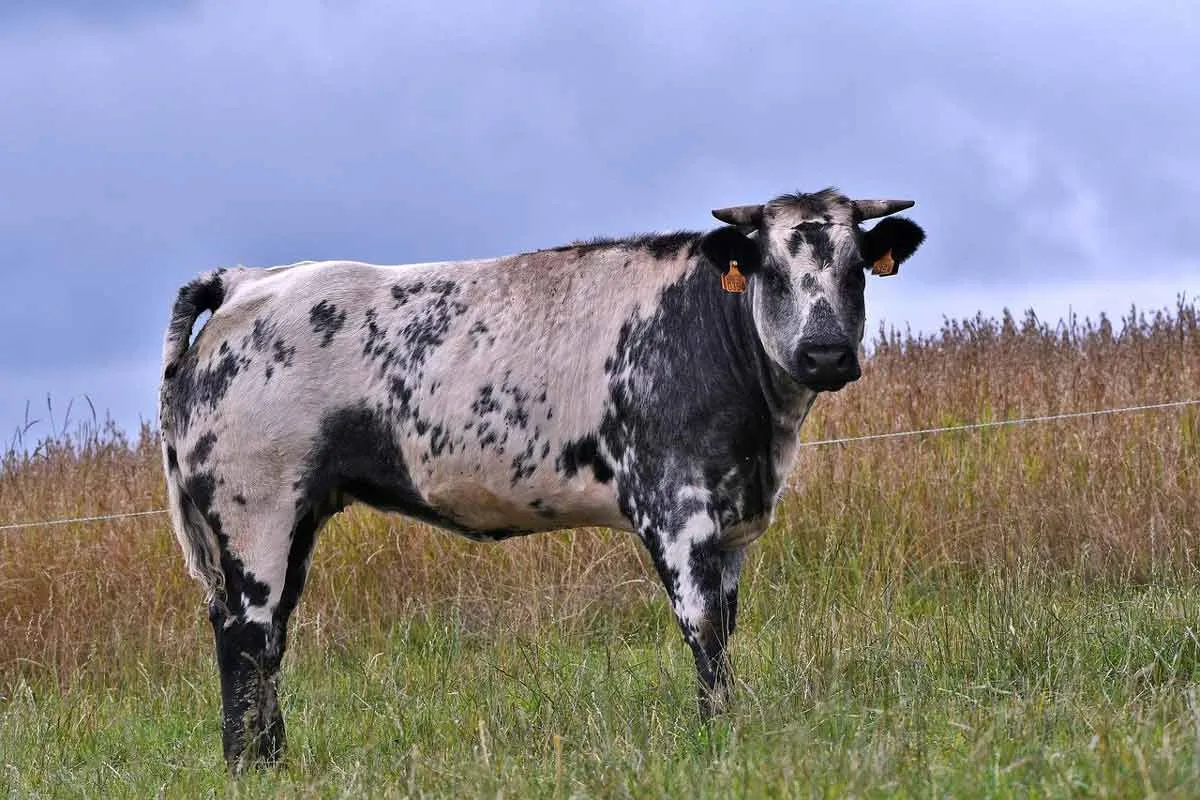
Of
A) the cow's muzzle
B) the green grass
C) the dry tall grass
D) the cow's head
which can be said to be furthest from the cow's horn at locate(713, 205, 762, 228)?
the dry tall grass

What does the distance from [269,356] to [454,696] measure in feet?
5.73

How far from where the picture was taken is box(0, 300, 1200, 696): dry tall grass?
9.08 m

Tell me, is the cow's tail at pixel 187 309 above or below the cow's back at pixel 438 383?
above

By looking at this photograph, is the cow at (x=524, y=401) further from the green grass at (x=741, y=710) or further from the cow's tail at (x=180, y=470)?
the green grass at (x=741, y=710)

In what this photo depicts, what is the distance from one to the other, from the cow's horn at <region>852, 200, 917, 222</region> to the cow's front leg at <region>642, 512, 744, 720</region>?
4.79ft

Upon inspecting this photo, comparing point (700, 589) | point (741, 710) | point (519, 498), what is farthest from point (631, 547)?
point (741, 710)

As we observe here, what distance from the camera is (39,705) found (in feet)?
28.8

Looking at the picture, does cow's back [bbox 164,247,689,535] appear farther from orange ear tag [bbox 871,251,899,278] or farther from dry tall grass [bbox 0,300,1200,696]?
dry tall grass [bbox 0,300,1200,696]

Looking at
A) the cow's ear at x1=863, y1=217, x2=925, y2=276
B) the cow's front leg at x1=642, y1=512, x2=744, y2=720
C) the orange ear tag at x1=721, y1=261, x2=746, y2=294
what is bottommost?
the cow's front leg at x1=642, y1=512, x2=744, y2=720

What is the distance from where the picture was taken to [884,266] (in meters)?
5.96

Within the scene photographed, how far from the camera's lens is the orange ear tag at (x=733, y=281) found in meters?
5.79

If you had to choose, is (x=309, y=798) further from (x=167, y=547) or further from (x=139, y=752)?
(x=167, y=547)

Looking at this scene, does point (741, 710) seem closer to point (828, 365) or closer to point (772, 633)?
point (828, 365)

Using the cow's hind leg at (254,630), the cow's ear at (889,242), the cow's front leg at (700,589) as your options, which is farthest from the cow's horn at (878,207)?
the cow's hind leg at (254,630)
